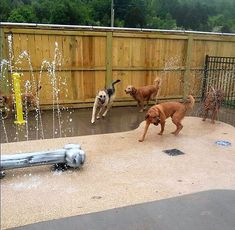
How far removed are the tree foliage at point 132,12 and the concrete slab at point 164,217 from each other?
153 ft

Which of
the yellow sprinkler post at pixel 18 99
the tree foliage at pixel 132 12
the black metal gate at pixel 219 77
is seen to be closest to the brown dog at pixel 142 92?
the black metal gate at pixel 219 77

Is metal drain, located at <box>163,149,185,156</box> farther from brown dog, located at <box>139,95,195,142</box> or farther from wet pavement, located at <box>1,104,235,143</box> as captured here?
wet pavement, located at <box>1,104,235,143</box>

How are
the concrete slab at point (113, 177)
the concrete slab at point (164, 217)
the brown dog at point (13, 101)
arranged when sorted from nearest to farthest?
the concrete slab at point (164, 217) → the concrete slab at point (113, 177) → the brown dog at point (13, 101)

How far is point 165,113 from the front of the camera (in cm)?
661

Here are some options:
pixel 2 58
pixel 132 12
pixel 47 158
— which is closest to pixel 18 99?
pixel 2 58

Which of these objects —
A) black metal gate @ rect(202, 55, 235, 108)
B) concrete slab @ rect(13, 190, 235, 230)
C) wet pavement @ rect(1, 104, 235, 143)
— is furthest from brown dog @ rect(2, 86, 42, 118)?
black metal gate @ rect(202, 55, 235, 108)

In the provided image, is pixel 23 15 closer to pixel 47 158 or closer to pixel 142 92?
pixel 142 92

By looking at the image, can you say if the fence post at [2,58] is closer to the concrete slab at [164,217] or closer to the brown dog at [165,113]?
the brown dog at [165,113]

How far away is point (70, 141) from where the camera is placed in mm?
6320

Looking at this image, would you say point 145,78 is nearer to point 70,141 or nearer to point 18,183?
point 70,141

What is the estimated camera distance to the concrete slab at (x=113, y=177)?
3865 mm

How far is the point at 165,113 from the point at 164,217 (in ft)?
10.7

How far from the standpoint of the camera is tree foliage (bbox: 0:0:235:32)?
4884 centimetres

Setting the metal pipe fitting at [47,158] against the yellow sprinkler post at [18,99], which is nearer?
the metal pipe fitting at [47,158]
